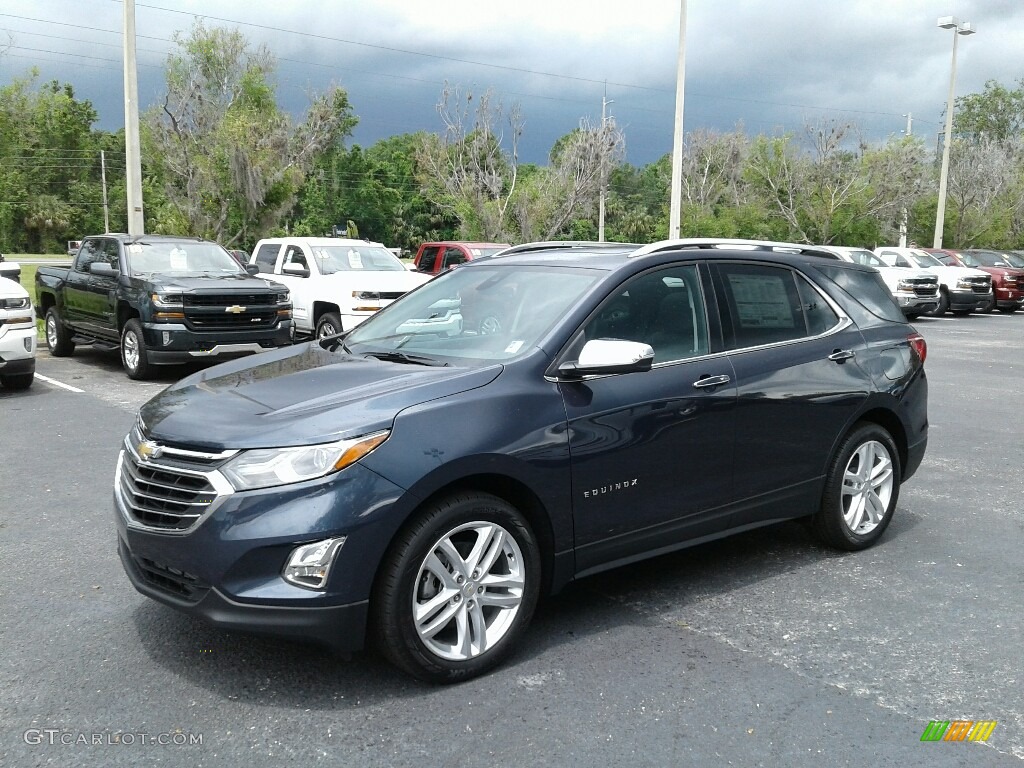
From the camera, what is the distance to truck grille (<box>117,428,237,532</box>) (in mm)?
3568

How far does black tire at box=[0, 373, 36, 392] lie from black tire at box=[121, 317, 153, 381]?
1.30m

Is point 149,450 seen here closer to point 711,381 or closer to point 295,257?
point 711,381

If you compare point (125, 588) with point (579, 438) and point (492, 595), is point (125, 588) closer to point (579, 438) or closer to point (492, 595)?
point (492, 595)

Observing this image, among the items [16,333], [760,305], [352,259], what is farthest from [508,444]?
[352,259]

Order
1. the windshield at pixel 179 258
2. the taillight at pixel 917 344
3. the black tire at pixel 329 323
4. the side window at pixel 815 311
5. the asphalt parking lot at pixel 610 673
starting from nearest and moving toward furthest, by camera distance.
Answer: the asphalt parking lot at pixel 610 673, the side window at pixel 815 311, the taillight at pixel 917 344, the windshield at pixel 179 258, the black tire at pixel 329 323

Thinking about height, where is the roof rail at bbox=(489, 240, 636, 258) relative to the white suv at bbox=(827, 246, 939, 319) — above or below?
above

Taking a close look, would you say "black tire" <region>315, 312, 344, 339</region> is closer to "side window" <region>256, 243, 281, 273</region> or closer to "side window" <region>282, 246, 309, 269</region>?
"side window" <region>282, 246, 309, 269</region>

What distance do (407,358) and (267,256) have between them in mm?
13920

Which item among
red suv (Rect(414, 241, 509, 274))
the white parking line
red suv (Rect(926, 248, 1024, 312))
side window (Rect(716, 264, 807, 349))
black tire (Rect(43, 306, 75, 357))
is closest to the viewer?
side window (Rect(716, 264, 807, 349))

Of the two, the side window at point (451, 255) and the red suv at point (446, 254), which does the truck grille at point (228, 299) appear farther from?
the side window at point (451, 255)

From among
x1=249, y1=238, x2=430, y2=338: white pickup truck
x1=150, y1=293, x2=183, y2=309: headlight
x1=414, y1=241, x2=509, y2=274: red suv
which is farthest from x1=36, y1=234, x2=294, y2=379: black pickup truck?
x1=414, y1=241, x2=509, y2=274: red suv

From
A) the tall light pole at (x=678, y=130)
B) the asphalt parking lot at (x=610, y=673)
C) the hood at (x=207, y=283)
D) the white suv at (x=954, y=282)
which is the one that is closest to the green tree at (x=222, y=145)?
the tall light pole at (x=678, y=130)

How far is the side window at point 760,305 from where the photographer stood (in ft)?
16.4

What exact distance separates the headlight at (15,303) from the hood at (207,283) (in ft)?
5.45
